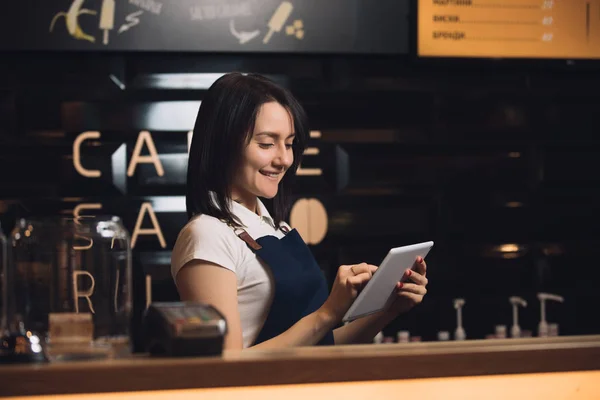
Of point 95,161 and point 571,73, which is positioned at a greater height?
point 571,73

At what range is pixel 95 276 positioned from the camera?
151 centimetres

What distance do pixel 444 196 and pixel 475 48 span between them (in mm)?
553

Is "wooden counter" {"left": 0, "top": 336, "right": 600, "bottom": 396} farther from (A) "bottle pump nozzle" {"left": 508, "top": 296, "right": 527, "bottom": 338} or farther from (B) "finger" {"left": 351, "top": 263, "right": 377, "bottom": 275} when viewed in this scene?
(A) "bottle pump nozzle" {"left": 508, "top": 296, "right": 527, "bottom": 338}

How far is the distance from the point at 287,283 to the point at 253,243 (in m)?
0.11

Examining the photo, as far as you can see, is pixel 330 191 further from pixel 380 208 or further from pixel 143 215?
pixel 143 215

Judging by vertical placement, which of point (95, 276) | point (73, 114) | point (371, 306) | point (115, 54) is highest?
point (115, 54)

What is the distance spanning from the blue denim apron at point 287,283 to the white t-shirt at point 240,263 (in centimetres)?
1

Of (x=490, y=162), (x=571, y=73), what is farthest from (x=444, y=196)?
(x=571, y=73)

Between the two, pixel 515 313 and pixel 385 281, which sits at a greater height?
pixel 385 281

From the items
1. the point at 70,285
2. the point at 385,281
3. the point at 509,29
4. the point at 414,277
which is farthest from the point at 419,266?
the point at 509,29

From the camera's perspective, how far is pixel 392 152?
10.4 feet

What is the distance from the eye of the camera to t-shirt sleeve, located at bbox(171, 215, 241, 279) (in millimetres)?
1753

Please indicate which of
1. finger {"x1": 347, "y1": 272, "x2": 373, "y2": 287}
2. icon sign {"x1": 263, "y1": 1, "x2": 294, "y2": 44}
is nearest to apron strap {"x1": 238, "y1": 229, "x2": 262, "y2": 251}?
finger {"x1": 347, "y1": 272, "x2": 373, "y2": 287}

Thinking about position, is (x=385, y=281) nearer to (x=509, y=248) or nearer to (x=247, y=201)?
(x=247, y=201)
